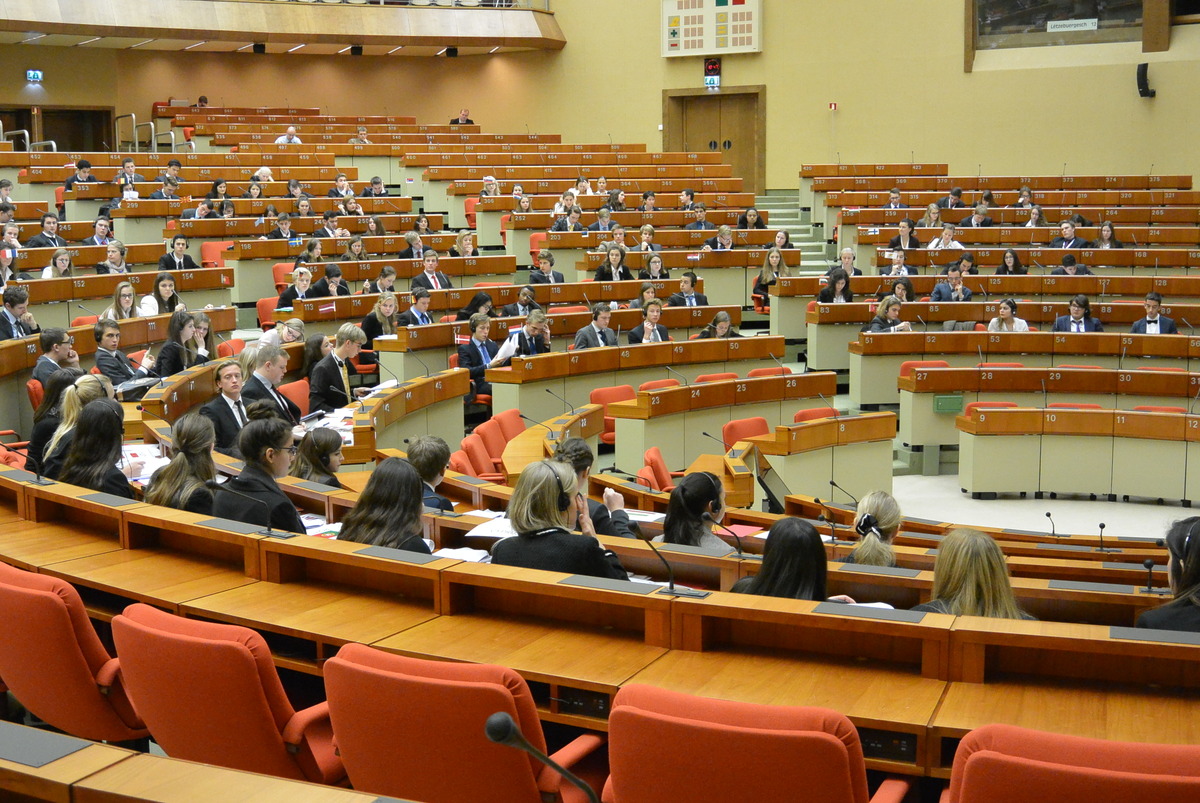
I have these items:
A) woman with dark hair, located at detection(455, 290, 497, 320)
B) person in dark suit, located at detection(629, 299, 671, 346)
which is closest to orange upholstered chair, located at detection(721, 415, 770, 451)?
person in dark suit, located at detection(629, 299, 671, 346)

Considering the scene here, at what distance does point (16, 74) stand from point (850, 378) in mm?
12535

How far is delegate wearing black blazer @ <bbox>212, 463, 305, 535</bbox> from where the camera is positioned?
129 inches

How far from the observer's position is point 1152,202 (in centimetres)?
1194

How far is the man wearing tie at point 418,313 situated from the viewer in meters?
8.09

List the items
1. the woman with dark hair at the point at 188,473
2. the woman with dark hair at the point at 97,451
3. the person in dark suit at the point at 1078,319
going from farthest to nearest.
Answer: the person in dark suit at the point at 1078,319 → the woman with dark hair at the point at 97,451 → the woman with dark hair at the point at 188,473

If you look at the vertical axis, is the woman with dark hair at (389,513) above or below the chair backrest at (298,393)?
above

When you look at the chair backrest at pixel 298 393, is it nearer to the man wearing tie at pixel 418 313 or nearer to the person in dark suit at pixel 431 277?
the man wearing tie at pixel 418 313

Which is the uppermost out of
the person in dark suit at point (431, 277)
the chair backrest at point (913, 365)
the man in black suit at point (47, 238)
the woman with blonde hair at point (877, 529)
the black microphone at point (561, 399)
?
the man in black suit at point (47, 238)

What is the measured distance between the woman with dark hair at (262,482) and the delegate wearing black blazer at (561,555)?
833 mm

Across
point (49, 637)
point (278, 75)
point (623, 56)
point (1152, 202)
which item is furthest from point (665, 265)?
point (278, 75)

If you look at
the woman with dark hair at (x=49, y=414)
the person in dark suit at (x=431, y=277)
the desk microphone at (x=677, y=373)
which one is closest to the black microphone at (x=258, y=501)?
the woman with dark hair at (x=49, y=414)

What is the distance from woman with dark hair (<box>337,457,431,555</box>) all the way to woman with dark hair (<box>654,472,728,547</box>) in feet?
2.62

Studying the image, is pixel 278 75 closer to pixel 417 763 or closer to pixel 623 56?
pixel 623 56

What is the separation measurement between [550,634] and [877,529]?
5.66 feet
